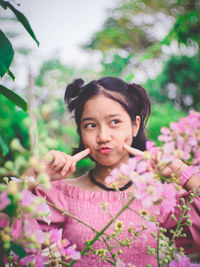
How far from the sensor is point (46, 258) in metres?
0.39

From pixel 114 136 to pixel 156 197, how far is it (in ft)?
1.60

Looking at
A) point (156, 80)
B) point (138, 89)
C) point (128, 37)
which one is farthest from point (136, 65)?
point (138, 89)

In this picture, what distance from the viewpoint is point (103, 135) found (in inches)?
31.6

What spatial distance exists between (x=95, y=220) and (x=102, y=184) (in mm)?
144

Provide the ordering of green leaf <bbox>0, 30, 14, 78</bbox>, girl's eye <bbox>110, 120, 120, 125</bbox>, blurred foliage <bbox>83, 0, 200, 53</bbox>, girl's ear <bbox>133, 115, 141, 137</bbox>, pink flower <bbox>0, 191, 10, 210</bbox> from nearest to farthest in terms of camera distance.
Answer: pink flower <bbox>0, 191, 10, 210</bbox> < green leaf <bbox>0, 30, 14, 78</bbox> < girl's eye <bbox>110, 120, 120, 125</bbox> < girl's ear <bbox>133, 115, 141, 137</bbox> < blurred foliage <bbox>83, 0, 200, 53</bbox>

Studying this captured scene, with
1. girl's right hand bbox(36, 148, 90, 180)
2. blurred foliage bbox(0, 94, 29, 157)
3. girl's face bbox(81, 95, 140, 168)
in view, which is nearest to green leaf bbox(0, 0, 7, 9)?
girl's right hand bbox(36, 148, 90, 180)

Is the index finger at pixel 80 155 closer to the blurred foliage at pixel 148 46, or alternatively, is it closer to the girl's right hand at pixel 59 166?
the girl's right hand at pixel 59 166

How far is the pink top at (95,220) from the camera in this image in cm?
78

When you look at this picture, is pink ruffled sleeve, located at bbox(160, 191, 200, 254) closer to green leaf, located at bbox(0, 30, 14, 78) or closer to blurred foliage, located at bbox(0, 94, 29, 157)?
green leaf, located at bbox(0, 30, 14, 78)

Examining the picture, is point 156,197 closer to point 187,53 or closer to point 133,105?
point 133,105

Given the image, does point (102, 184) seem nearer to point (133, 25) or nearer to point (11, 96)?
point (11, 96)

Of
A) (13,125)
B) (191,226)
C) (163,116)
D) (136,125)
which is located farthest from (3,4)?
(163,116)

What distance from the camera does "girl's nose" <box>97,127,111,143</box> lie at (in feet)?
2.63

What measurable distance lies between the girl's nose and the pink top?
0.65ft
